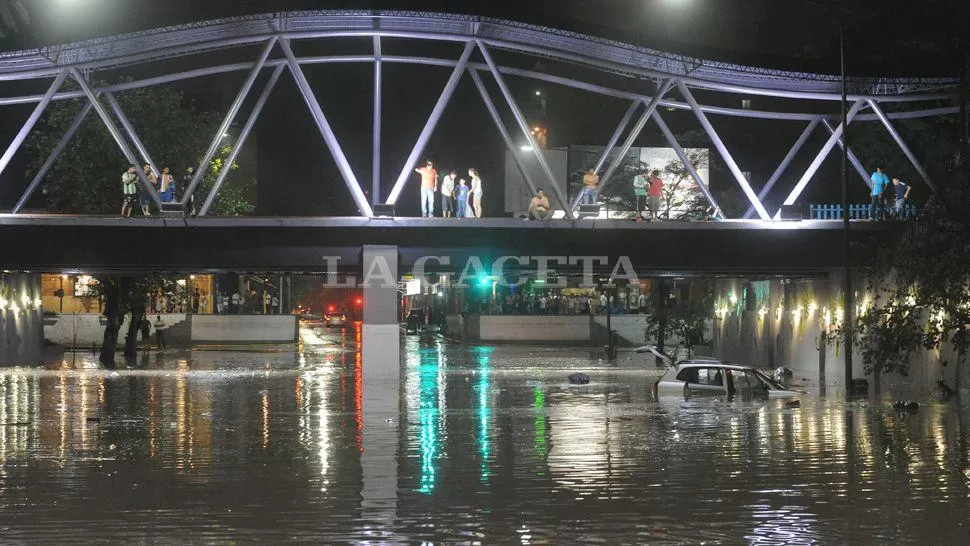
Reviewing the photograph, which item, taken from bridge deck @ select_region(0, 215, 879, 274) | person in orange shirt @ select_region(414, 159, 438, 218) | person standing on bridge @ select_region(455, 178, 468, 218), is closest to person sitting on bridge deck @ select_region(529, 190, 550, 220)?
bridge deck @ select_region(0, 215, 879, 274)

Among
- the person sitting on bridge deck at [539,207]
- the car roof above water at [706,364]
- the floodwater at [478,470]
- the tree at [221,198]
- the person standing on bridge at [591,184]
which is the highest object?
the tree at [221,198]

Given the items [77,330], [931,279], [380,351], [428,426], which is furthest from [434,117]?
[77,330]

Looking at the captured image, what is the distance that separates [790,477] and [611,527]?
4471mm

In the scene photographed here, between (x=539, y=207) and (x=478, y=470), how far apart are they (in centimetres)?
2343

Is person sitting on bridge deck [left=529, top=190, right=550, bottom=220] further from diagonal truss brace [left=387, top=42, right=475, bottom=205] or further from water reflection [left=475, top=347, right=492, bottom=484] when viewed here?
water reflection [left=475, top=347, right=492, bottom=484]

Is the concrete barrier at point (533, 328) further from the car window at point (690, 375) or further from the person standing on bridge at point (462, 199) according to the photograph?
the car window at point (690, 375)

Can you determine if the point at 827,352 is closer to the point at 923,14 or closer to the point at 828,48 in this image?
the point at 923,14

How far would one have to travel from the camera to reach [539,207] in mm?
39062

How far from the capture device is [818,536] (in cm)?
1137

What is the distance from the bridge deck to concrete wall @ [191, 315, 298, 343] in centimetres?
3019

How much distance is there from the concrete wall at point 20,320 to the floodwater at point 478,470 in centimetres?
1948

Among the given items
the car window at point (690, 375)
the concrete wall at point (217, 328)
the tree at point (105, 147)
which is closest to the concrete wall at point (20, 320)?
the tree at point (105, 147)

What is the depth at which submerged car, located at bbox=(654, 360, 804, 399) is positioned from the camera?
93.9ft

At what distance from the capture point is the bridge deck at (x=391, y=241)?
37.5 metres
